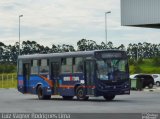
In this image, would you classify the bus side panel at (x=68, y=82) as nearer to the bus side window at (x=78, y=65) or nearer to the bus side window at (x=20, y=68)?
the bus side window at (x=78, y=65)

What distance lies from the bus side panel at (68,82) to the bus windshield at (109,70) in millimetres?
1208

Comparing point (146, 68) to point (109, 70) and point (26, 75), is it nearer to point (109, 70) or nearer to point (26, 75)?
point (26, 75)

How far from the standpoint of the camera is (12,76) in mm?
77312

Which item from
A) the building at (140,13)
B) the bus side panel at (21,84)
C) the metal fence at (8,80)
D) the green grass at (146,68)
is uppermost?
the building at (140,13)

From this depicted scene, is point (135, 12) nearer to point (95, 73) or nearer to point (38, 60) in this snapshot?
point (38, 60)

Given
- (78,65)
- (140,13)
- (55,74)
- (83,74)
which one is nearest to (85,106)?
(83,74)

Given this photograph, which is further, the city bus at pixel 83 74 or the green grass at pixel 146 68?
the green grass at pixel 146 68

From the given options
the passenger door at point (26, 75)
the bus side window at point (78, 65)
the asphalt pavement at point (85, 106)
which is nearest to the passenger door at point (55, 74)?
the bus side window at point (78, 65)

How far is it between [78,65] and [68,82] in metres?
1.30

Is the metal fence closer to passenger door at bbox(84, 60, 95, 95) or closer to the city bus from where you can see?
the city bus

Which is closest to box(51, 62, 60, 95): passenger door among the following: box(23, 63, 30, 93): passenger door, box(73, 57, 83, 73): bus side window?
box(73, 57, 83, 73): bus side window

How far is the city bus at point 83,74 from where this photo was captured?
105ft

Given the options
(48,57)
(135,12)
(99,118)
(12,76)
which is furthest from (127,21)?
(99,118)

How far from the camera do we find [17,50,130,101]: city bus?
105ft
